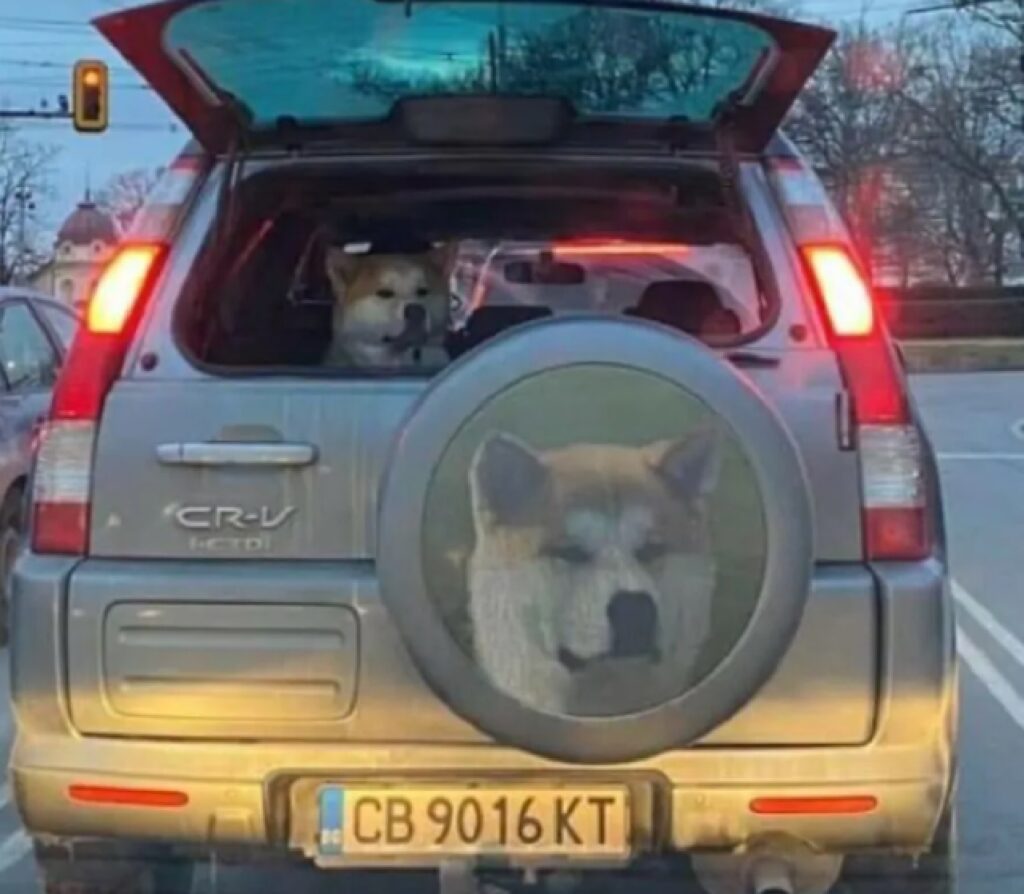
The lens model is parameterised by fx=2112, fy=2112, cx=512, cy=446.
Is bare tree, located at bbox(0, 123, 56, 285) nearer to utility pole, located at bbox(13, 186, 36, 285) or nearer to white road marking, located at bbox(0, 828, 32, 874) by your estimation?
utility pole, located at bbox(13, 186, 36, 285)

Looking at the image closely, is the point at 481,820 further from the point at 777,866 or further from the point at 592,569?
the point at 777,866

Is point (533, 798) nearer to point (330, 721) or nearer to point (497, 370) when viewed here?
point (330, 721)

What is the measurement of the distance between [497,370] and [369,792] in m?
0.77

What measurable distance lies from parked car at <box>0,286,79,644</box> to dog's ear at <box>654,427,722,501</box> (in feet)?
17.8

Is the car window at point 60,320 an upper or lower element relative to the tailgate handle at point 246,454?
lower

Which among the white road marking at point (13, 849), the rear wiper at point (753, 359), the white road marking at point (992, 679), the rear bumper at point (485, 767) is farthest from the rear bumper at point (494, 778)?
the white road marking at point (992, 679)

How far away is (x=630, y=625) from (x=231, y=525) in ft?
2.49

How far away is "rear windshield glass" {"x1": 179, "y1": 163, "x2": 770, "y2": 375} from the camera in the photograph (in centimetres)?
459

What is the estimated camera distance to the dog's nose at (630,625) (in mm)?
3459

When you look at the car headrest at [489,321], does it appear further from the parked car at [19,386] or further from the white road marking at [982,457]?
the white road marking at [982,457]

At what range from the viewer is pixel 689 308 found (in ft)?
15.1

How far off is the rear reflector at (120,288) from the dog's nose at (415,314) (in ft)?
3.30

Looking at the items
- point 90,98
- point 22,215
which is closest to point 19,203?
point 22,215

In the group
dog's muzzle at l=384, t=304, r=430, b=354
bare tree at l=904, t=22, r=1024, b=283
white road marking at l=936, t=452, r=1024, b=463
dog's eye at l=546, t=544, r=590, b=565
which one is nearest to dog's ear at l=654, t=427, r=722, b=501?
dog's eye at l=546, t=544, r=590, b=565
